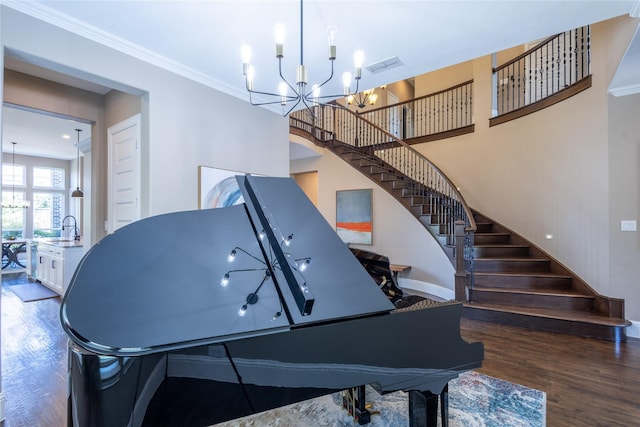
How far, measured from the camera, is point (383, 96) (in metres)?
9.39

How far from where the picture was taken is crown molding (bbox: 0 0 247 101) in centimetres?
218

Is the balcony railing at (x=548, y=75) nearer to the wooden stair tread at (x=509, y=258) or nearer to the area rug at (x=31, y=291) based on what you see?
the wooden stair tread at (x=509, y=258)

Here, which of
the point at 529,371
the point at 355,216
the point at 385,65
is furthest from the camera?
the point at 355,216

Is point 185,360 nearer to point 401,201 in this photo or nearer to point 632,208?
point 632,208

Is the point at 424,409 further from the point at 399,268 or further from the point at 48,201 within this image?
the point at 48,201

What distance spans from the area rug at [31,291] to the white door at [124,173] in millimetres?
3112

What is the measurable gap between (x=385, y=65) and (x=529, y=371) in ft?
10.4

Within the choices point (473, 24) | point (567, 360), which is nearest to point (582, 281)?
point (567, 360)

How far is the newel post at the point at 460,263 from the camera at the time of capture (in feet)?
14.1

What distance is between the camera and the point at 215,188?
3348 mm

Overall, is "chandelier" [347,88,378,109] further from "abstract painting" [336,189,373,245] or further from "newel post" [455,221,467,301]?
"newel post" [455,221,467,301]

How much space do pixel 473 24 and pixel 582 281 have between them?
363cm

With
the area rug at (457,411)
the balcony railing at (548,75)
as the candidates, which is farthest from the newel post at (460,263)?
the balcony railing at (548,75)

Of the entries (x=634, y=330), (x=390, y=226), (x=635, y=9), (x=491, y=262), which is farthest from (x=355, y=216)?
(x=635, y=9)
